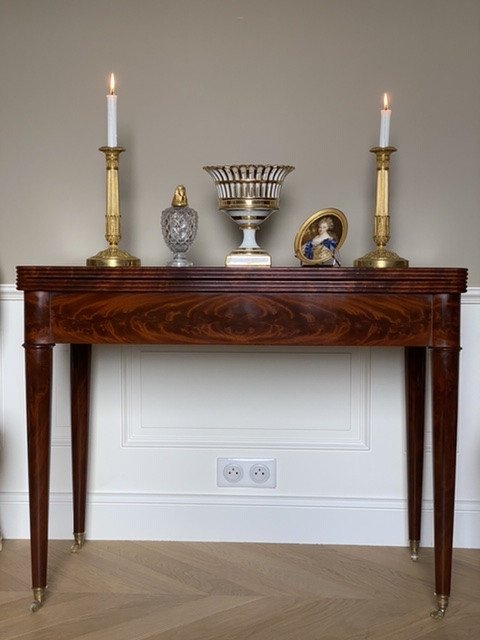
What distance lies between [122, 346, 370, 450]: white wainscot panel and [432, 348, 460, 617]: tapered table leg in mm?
569

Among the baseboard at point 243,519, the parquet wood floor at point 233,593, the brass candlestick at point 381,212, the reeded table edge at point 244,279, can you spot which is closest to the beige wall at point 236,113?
the brass candlestick at point 381,212

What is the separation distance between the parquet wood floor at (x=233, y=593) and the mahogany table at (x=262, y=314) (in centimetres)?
16

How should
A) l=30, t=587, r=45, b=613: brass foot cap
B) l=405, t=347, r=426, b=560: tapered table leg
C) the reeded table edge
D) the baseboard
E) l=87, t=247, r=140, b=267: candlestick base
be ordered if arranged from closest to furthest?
the reeded table edge → l=30, t=587, r=45, b=613: brass foot cap → l=87, t=247, r=140, b=267: candlestick base → l=405, t=347, r=426, b=560: tapered table leg → the baseboard

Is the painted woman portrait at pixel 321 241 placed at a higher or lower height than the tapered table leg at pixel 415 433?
higher

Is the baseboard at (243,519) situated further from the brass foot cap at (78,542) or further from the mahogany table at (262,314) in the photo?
the mahogany table at (262,314)

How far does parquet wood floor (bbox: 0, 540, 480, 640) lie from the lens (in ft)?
6.54

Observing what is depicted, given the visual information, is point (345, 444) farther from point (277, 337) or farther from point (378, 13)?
point (378, 13)

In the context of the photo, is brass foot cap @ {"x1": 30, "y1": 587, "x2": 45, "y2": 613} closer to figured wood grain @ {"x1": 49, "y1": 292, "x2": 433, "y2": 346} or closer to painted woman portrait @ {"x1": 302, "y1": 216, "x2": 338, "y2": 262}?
figured wood grain @ {"x1": 49, "y1": 292, "x2": 433, "y2": 346}

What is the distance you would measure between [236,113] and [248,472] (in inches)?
42.0

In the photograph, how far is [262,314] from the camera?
2025 millimetres

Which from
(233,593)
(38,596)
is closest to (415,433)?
(233,593)

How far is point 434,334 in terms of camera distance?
2.00 meters

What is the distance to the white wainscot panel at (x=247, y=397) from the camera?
260 cm

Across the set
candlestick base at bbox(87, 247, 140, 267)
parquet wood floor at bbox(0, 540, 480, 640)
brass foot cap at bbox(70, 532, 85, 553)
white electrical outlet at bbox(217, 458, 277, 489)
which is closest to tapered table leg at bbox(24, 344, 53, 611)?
parquet wood floor at bbox(0, 540, 480, 640)
